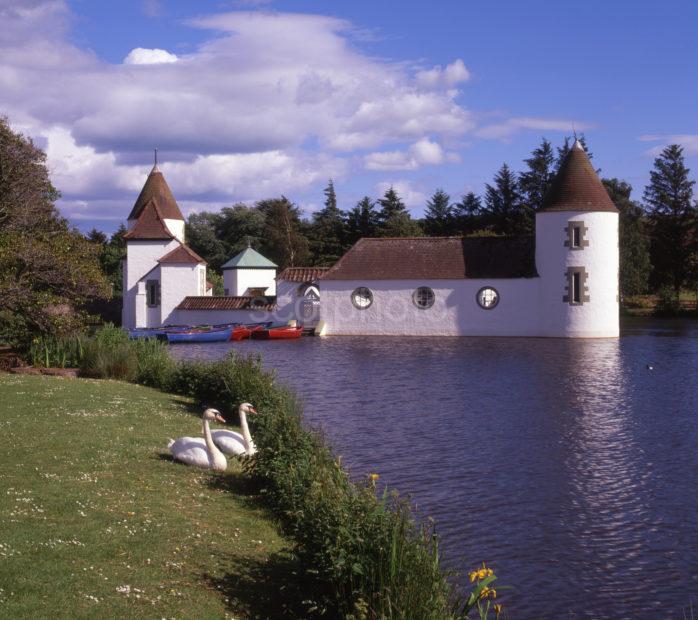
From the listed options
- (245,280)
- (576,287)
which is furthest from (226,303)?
(576,287)

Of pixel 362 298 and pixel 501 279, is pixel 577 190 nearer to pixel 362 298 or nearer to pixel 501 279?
pixel 501 279

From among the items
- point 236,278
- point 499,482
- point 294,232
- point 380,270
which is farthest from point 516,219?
point 499,482

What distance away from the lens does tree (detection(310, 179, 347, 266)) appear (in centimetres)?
8394

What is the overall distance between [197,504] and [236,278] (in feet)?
177

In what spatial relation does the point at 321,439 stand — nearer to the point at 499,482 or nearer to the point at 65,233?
the point at 499,482

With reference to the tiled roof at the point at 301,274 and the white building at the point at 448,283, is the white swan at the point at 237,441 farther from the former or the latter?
the tiled roof at the point at 301,274

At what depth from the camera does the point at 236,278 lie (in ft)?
211

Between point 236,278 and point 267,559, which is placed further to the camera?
point 236,278

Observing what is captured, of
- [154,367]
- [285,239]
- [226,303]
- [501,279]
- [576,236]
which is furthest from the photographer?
[285,239]

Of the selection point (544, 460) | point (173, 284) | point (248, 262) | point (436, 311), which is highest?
point (248, 262)

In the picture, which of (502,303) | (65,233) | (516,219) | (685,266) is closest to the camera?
(65,233)

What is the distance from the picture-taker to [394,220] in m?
79.5

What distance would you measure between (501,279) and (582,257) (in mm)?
4286

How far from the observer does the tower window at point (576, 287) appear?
4325 centimetres
